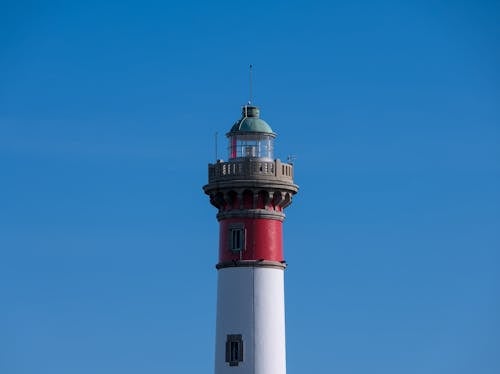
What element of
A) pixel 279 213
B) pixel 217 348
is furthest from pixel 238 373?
pixel 279 213

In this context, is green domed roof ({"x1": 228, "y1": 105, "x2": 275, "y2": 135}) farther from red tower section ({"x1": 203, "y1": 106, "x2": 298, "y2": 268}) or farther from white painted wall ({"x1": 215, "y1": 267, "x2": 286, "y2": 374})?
white painted wall ({"x1": 215, "y1": 267, "x2": 286, "y2": 374})

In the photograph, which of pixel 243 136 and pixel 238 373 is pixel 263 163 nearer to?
pixel 243 136

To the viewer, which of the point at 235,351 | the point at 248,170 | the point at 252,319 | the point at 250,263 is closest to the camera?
the point at 235,351

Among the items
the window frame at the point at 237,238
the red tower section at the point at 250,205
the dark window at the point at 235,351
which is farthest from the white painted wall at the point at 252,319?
the window frame at the point at 237,238

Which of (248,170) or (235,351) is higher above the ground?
(248,170)

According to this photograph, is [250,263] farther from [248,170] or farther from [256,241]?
[248,170]

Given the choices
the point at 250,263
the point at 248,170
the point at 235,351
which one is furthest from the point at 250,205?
the point at 235,351

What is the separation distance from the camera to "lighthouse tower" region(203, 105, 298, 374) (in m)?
82.4

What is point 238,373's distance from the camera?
270 feet

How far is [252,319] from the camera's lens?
82.5 meters

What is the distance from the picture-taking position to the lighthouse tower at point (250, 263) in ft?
270

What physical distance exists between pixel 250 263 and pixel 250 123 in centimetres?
596

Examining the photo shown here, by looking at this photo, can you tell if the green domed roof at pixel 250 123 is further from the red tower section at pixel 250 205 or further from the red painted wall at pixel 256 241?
the red painted wall at pixel 256 241

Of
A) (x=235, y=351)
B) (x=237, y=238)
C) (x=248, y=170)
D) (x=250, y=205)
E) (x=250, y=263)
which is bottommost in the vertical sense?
(x=235, y=351)
